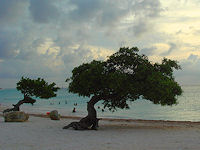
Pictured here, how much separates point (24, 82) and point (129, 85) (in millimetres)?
19352

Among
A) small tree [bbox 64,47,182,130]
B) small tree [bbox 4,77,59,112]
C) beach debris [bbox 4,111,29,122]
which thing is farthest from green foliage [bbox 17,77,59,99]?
small tree [bbox 64,47,182,130]

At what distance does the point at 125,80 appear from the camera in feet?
62.6

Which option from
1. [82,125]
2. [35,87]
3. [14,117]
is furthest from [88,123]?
[35,87]

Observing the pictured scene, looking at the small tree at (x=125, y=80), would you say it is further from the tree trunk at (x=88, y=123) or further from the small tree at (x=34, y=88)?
the small tree at (x=34, y=88)

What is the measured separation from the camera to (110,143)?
44.4 feet

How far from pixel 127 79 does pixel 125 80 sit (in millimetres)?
333

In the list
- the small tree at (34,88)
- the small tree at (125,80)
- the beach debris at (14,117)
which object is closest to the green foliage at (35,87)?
the small tree at (34,88)

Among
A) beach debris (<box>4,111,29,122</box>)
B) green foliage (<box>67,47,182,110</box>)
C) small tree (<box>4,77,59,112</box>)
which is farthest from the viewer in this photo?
small tree (<box>4,77,59,112</box>)

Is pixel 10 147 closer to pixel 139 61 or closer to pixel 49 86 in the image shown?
pixel 139 61

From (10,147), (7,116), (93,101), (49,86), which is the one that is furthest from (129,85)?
(49,86)

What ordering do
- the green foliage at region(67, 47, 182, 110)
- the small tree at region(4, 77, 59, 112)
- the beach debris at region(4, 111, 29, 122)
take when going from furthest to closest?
1. the small tree at region(4, 77, 59, 112)
2. the beach debris at region(4, 111, 29, 122)
3. the green foliage at region(67, 47, 182, 110)

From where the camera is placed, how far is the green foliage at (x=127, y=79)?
1875 centimetres

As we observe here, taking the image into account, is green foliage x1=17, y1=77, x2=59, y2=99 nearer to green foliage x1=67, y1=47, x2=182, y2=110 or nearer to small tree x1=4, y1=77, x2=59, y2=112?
small tree x1=4, y1=77, x2=59, y2=112

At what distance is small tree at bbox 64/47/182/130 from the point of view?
1878 cm
